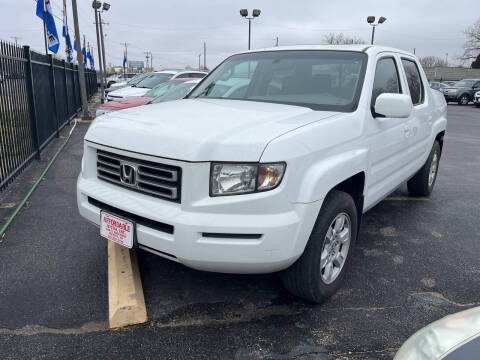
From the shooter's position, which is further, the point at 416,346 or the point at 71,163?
the point at 71,163

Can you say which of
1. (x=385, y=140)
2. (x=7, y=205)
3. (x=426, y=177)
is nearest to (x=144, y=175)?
(x=385, y=140)

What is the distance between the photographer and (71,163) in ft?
23.5

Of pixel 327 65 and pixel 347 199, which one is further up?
pixel 327 65

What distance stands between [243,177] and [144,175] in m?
0.66

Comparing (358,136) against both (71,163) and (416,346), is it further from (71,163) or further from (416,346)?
(71,163)

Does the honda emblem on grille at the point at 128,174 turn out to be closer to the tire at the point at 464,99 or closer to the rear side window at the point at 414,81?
the rear side window at the point at 414,81

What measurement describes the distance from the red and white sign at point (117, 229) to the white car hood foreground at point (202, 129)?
0.48m

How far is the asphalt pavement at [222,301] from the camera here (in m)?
2.46

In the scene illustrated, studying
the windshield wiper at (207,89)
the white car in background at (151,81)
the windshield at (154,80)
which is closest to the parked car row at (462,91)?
the white car in background at (151,81)

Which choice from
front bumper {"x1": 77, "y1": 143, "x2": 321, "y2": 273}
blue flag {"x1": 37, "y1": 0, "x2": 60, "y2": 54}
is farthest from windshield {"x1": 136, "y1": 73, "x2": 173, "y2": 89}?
front bumper {"x1": 77, "y1": 143, "x2": 321, "y2": 273}

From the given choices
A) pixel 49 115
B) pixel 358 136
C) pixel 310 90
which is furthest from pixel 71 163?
pixel 358 136

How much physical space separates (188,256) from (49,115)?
24.5 ft

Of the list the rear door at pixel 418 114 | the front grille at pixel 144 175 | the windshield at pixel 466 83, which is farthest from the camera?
the windshield at pixel 466 83

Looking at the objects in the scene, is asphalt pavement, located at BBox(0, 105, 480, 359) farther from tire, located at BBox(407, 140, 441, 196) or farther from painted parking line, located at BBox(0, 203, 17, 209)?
tire, located at BBox(407, 140, 441, 196)
